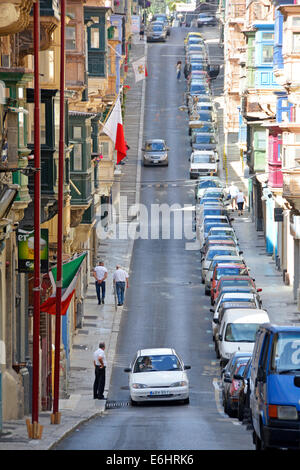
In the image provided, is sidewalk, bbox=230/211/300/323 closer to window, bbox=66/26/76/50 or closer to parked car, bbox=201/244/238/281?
parked car, bbox=201/244/238/281

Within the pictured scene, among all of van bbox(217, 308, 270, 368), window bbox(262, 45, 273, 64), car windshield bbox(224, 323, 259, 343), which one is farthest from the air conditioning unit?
window bbox(262, 45, 273, 64)

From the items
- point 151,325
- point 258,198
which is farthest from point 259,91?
point 151,325

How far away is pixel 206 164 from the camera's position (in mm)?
81562

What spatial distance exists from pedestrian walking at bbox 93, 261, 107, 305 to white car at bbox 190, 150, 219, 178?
105ft

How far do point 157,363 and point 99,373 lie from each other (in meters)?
1.66

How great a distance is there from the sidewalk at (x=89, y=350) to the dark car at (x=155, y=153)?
43.2 inches

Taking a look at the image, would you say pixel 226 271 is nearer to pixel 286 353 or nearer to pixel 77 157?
pixel 77 157

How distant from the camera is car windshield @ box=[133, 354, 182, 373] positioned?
3381cm

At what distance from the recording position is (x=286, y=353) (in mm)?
19234

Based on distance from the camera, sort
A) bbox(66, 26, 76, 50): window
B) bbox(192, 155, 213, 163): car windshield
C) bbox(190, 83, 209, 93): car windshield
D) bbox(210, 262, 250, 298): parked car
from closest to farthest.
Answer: bbox(66, 26, 76, 50): window → bbox(210, 262, 250, 298): parked car → bbox(192, 155, 213, 163): car windshield → bbox(190, 83, 209, 93): car windshield

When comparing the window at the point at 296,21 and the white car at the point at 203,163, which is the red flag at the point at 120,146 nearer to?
the window at the point at 296,21

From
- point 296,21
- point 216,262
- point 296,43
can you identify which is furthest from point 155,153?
point 296,21

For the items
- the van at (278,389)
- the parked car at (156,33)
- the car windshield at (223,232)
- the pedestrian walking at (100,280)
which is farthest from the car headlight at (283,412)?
the parked car at (156,33)

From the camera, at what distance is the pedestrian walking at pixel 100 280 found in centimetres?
4888
